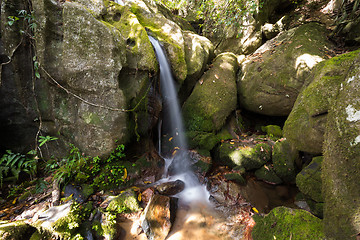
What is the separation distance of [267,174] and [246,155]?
2.41 feet

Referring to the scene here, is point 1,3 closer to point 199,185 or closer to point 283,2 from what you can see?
point 199,185

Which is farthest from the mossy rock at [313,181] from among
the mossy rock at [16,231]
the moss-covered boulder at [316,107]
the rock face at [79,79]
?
the mossy rock at [16,231]

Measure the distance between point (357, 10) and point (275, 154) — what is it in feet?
17.0

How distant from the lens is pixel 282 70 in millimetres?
5688

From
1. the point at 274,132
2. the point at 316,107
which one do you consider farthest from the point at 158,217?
the point at 274,132

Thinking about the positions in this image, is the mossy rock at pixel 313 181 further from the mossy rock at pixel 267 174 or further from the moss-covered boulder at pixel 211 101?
the moss-covered boulder at pixel 211 101

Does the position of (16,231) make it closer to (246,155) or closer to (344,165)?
(344,165)

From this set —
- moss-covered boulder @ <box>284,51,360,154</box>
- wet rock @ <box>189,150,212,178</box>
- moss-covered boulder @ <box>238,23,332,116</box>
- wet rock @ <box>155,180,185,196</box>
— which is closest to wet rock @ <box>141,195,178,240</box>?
wet rock @ <box>155,180,185,196</box>

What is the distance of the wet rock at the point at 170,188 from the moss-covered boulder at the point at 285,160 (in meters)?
2.70

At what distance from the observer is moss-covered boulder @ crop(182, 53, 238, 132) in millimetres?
5902

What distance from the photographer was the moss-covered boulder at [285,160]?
4.18 meters

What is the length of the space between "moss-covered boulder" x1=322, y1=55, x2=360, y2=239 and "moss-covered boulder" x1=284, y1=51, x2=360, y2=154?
1329 mm

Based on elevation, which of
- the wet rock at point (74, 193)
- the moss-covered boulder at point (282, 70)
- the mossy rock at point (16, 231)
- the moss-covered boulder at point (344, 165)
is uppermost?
the moss-covered boulder at point (282, 70)

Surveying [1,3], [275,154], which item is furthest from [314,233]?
[1,3]
